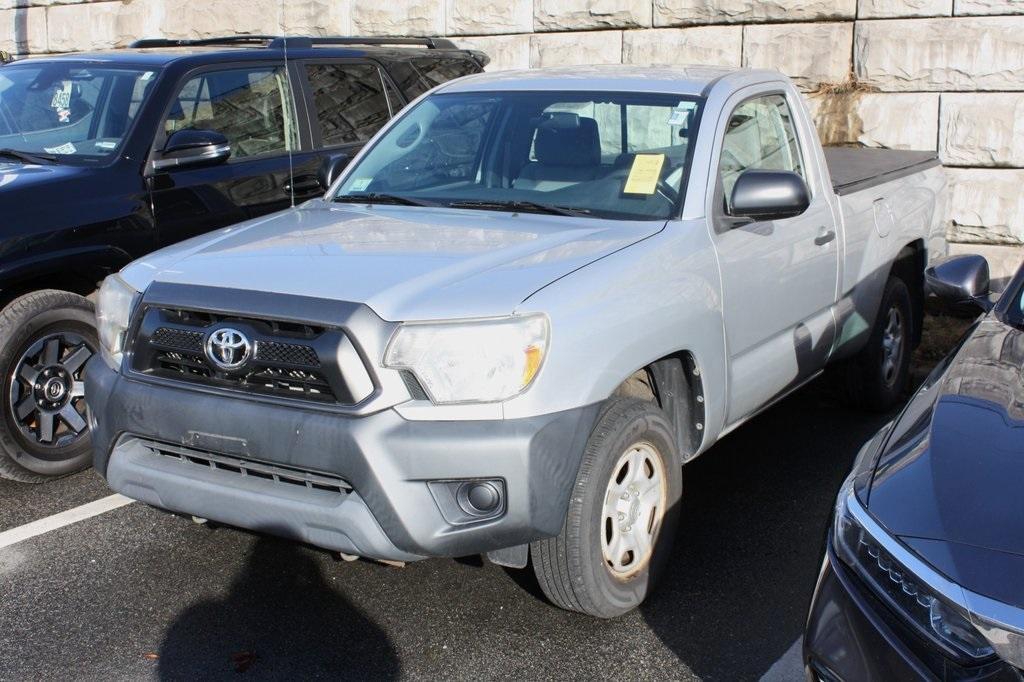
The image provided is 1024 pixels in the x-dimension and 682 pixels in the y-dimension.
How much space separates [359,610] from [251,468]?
2.56ft

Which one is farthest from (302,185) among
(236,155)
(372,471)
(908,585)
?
(908,585)

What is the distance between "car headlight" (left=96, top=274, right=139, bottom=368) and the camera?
13.2 ft

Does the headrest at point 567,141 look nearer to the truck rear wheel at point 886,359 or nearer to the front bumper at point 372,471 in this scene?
the front bumper at point 372,471

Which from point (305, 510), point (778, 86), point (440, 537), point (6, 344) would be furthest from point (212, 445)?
point (778, 86)

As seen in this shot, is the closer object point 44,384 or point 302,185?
point 44,384

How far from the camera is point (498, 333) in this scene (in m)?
3.47

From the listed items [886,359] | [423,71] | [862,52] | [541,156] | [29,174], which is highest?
[862,52]

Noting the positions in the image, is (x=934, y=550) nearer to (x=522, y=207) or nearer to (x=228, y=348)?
(x=228, y=348)

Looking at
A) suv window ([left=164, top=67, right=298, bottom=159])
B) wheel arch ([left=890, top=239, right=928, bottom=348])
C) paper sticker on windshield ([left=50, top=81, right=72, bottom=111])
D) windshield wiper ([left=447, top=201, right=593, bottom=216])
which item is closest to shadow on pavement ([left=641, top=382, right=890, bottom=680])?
wheel arch ([left=890, top=239, right=928, bottom=348])

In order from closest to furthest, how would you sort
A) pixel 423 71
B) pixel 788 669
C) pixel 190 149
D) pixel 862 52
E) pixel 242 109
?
1. pixel 788 669
2. pixel 190 149
3. pixel 242 109
4. pixel 423 71
5. pixel 862 52

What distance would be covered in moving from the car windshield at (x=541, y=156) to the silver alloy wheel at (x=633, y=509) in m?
0.99

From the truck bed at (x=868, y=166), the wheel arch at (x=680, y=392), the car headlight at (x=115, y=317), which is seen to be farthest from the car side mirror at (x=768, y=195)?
the car headlight at (x=115, y=317)

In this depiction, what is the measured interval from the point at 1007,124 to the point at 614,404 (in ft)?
20.3

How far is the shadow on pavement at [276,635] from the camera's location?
12.3ft
